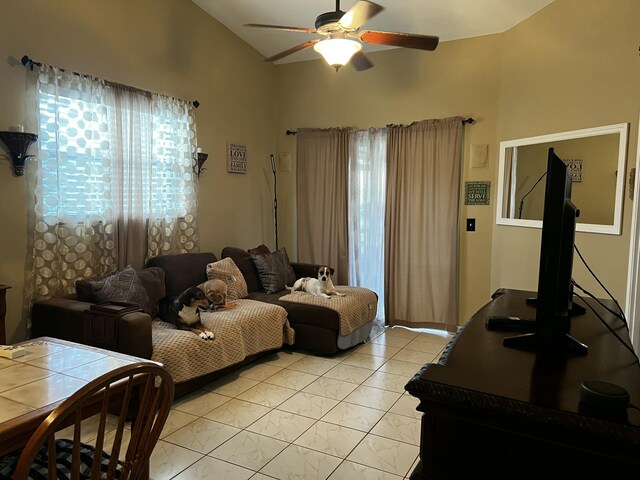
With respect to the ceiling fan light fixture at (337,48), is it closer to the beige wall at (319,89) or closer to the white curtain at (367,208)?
the beige wall at (319,89)

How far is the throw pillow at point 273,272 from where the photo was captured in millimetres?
4742

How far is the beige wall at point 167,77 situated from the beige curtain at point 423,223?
5.34 ft

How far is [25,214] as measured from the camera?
324cm

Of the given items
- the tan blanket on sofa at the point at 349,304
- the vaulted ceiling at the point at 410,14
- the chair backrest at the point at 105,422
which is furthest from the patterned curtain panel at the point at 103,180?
the chair backrest at the point at 105,422

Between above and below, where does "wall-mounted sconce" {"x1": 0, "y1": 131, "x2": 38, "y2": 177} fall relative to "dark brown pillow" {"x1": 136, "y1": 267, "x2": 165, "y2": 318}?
above

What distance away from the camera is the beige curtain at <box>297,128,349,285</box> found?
536cm

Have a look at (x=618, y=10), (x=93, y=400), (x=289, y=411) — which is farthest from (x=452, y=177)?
(x=93, y=400)

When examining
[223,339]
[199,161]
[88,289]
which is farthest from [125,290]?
[199,161]

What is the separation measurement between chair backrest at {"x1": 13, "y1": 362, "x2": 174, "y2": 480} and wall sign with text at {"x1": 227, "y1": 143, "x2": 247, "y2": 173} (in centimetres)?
369

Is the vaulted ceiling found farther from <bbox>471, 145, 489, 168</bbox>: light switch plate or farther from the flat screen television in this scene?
the flat screen television

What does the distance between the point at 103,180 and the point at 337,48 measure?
209cm

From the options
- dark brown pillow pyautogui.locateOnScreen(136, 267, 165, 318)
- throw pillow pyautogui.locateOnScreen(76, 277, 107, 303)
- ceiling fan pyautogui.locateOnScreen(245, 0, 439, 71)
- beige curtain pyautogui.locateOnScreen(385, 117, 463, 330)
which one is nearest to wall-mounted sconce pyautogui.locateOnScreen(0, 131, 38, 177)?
throw pillow pyautogui.locateOnScreen(76, 277, 107, 303)

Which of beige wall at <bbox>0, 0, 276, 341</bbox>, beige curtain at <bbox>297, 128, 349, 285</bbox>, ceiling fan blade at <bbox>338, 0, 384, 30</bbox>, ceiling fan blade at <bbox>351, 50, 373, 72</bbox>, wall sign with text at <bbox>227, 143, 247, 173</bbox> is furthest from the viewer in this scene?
beige curtain at <bbox>297, 128, 349, 285</bbox>

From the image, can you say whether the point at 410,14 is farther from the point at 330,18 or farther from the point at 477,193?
the point at 477,193
